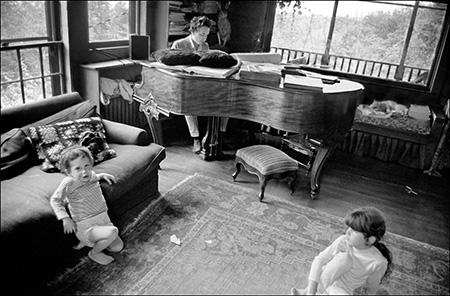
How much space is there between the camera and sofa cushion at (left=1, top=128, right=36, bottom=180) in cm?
228

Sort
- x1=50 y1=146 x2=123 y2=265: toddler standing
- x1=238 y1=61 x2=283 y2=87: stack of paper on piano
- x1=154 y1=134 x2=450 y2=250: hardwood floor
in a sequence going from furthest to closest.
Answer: x1=154 y1=134 x2=450 y2=250: hardwood floor
x1=238 y1=61 x2=283 y2=87: stack of paper on piano
x1=50 y1=146 x2=123 y2=265: toddler standing

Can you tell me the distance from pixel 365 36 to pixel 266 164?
2752 mm

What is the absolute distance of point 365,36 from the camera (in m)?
4.82

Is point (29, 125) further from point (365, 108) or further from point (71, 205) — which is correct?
point (365, 108)

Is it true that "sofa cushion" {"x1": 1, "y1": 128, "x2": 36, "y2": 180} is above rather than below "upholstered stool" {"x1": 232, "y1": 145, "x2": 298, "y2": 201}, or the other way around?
above

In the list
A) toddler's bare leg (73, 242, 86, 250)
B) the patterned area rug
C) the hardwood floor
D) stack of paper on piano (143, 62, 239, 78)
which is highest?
stack of paper on piano (143, 62, 239, 78)

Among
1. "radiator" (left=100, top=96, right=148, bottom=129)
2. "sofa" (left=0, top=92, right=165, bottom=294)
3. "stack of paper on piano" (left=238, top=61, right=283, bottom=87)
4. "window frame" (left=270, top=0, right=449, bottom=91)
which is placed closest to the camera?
"sofa" (left=0, top=92, right=165, bottom=294)

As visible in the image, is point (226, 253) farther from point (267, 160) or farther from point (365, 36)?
point (365, 36)

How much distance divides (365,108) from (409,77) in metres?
0.82

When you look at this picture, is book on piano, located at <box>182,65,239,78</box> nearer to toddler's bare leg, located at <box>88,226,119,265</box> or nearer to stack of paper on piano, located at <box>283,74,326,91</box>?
stack of paper on piano, located at <box>283,74,326,91</box>

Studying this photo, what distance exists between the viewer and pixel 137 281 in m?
2.13

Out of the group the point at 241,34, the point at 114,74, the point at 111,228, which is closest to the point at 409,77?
the point at 241,34

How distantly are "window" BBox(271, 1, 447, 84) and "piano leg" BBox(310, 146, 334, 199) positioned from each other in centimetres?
204

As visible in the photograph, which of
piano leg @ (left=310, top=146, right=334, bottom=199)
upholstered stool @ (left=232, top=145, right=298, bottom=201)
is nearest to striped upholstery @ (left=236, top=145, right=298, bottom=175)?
upholstered stool @ (left=232, top=145, right=298, bottom=201)
